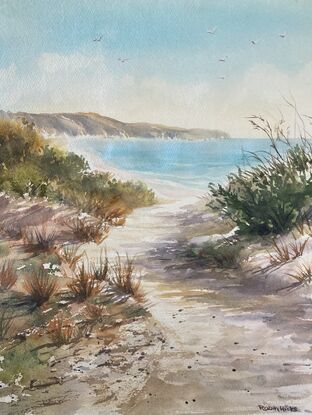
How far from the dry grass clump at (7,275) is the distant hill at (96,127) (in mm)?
524

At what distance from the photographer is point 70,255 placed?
2.21m

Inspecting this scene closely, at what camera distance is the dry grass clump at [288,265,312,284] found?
2.26 meters

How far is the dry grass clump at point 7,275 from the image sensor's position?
7.21ft

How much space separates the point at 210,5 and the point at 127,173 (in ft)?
2.42

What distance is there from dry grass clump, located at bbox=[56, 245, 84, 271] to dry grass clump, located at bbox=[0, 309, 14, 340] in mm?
277

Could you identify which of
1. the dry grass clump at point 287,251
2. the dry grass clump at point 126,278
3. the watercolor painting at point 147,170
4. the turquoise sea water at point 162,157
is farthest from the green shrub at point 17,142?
the dry grass clump at point 287,251

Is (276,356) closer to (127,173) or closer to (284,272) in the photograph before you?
(284,272)

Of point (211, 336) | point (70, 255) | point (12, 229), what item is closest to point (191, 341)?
point (211, 336)

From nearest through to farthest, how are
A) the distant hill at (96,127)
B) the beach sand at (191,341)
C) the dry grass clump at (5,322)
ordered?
1. the beach sand at (191,341)
2. the dry grass clump at (5,322)
3. the distant hill at (96,127)

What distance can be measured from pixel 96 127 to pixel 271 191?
0.80 metres
